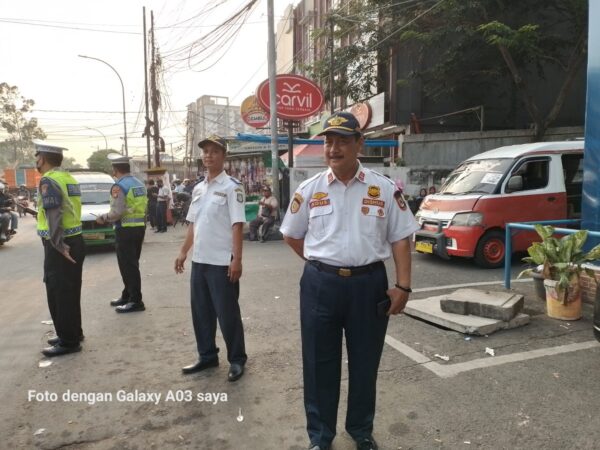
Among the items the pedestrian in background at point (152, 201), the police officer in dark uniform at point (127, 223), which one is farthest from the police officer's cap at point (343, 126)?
the pedestrian in background at point (152, 201)

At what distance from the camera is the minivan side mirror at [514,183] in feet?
24.2

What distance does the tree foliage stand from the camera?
13.9 meters

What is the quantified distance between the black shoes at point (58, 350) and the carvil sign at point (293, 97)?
954 centimetres

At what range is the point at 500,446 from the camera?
2.63 m

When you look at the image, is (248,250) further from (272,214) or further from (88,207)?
(88,207)

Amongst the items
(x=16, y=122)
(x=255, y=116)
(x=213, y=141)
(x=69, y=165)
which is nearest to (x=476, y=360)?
(x=213, y=141)

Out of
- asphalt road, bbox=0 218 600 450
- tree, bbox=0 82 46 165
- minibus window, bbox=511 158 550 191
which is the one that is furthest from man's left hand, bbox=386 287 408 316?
tree, bbox=0 82 46 165

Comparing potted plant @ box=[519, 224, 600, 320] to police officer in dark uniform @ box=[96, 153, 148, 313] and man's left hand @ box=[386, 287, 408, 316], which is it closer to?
man's left hand @ box=[386, 287, 408, 316]

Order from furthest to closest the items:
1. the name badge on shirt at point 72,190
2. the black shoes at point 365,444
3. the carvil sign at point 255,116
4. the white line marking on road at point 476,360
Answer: the carvil sign at point 255,116 → the name badge on shirt at point 72,190 → the white line marking on road at point 476,360 → the black shoes at point 365,444

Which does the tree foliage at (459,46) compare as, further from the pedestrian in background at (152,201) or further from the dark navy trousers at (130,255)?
the dark navy trousers at (130,255)

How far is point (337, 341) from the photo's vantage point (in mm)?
2533

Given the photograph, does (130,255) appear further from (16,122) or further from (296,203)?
(16,122)

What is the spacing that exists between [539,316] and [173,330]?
3821 millimetres

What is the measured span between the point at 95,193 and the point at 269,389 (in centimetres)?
936
